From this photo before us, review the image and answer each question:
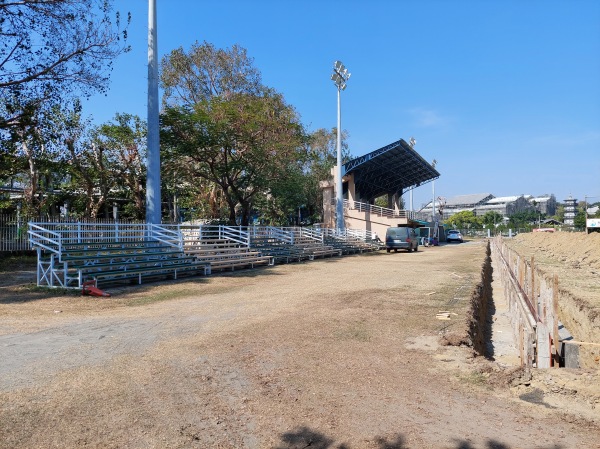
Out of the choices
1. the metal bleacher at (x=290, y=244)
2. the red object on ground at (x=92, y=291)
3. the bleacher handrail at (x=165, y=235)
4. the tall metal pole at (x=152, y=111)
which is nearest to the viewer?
the red object on ground at (x=92, y=291)

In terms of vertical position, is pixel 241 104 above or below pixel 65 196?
above

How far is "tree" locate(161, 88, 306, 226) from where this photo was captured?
75.4 ft

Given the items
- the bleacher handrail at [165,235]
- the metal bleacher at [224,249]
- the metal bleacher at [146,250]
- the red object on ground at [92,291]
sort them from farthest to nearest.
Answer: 1. the metal bleacher at [224,249]
2. the bleacher handrail at [165,235]
3. the metal bleacher at [146,250]
4. the red object on ground at [92,291]

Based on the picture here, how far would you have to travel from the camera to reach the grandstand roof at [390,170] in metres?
41.1

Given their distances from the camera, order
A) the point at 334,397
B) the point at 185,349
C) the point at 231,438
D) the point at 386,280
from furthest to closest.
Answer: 1. the point at 386,280
2. the point at 185,349
3. the point at 334,397
4. the point at 231,438

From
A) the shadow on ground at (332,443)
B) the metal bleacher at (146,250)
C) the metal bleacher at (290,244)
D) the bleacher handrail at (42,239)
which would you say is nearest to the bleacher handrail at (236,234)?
the metal bleacher at (146,250)

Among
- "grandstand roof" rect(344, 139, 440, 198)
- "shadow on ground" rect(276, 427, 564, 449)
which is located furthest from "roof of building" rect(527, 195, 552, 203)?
"shadow on ground" rect(276, 427, 564, 449)

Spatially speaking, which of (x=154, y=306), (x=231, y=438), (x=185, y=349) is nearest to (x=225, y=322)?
(x=185, y=349)

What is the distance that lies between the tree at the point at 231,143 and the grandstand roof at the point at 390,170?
14.6m

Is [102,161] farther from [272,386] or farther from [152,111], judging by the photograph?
[272,386]

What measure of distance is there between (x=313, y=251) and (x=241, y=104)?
31.4ft

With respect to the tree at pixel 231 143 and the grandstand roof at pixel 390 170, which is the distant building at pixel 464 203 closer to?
the grandstand roof at pixel 390 170

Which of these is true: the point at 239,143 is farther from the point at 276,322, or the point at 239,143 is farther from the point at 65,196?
the point at 276,322

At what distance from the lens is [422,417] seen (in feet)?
12.2
